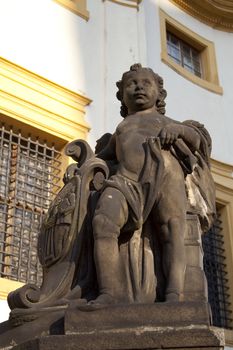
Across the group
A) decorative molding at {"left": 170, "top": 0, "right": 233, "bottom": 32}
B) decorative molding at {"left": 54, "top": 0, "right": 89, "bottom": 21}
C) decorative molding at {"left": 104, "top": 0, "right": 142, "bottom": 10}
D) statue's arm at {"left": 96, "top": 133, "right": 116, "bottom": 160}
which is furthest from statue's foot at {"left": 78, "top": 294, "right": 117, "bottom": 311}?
decorative molding at {"left": 170, "top": 0, "right": 233, "bottom": 32}

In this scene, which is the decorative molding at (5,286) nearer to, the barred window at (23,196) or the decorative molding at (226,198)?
the barred window at (23,196)

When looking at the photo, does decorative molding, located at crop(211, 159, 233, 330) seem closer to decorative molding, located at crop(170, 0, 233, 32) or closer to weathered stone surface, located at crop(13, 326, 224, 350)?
decorative molding, located at crop(170, 0, 233, 32)

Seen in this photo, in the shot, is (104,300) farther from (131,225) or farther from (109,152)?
(109,152)

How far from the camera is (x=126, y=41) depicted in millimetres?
9414

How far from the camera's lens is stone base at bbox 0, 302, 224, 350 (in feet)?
9.13

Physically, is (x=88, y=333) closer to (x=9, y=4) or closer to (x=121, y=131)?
(x=121, y=131)

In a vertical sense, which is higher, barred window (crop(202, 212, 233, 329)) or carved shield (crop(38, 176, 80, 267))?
barred window (crop(202, 212, 233, 329))

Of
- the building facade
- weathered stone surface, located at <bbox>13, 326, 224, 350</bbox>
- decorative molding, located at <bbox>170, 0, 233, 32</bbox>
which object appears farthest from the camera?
decorative molding, located at <bbox>170, 0, 233, 32</bbox>

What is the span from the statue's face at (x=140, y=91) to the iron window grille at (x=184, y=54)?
7275 mm

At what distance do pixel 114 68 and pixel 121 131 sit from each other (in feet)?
17.8

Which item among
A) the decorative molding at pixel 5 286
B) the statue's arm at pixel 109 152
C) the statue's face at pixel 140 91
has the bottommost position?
the statue's arm at pixel 109 152

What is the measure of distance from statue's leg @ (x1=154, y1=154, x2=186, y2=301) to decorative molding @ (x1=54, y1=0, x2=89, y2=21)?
6.05 metres

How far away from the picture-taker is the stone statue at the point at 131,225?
324cm

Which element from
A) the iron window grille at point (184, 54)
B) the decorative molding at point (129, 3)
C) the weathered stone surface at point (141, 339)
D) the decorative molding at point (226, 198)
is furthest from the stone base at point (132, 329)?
the iron window grille at point (184, 54)
